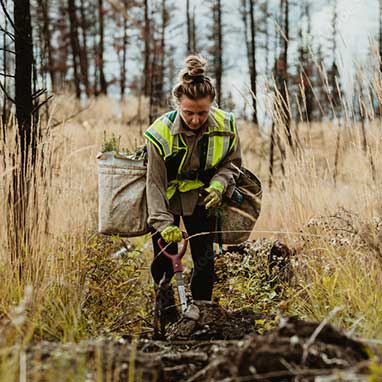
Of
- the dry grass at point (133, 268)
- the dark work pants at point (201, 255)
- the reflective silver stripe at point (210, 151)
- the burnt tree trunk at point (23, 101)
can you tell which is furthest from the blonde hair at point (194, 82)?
the burnt tree trunk at point (23, 101)

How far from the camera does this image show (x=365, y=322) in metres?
2.41

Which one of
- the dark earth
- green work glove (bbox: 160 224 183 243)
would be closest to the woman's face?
green work glove (bbox: 160 224 183 243)

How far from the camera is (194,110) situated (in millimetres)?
3123

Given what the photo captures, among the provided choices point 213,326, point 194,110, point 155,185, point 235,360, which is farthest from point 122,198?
point 235,360

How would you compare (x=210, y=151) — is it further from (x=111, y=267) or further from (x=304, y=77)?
(x=304, y=77)

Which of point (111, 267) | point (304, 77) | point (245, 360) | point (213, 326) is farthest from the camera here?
point (304, 77)

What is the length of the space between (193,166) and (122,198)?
0.50 m

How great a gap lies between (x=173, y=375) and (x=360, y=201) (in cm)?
196

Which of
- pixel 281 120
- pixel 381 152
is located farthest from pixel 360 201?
pixel 281 120

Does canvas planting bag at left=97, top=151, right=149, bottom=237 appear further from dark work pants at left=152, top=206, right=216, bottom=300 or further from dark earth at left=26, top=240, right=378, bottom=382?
dark earth at left=26, top=240, right=378, bottom=382

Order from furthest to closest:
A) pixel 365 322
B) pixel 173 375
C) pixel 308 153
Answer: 1. pixel 308 153
2. pixel 365 322
3. pixel 173 375

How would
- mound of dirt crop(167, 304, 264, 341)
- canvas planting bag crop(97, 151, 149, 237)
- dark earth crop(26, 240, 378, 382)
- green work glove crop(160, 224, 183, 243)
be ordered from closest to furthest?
dark earth crop(26, 240, 378, 382) < mound of dirt crop(167, 304, 264, 341) < green work glove crop(160, 224, 183, 243) < canvas planting bag crop(97, 151, 149, 237)

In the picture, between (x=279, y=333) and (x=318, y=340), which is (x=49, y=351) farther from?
(x=318, y=340)

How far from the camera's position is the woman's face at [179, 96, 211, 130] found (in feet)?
10.2
